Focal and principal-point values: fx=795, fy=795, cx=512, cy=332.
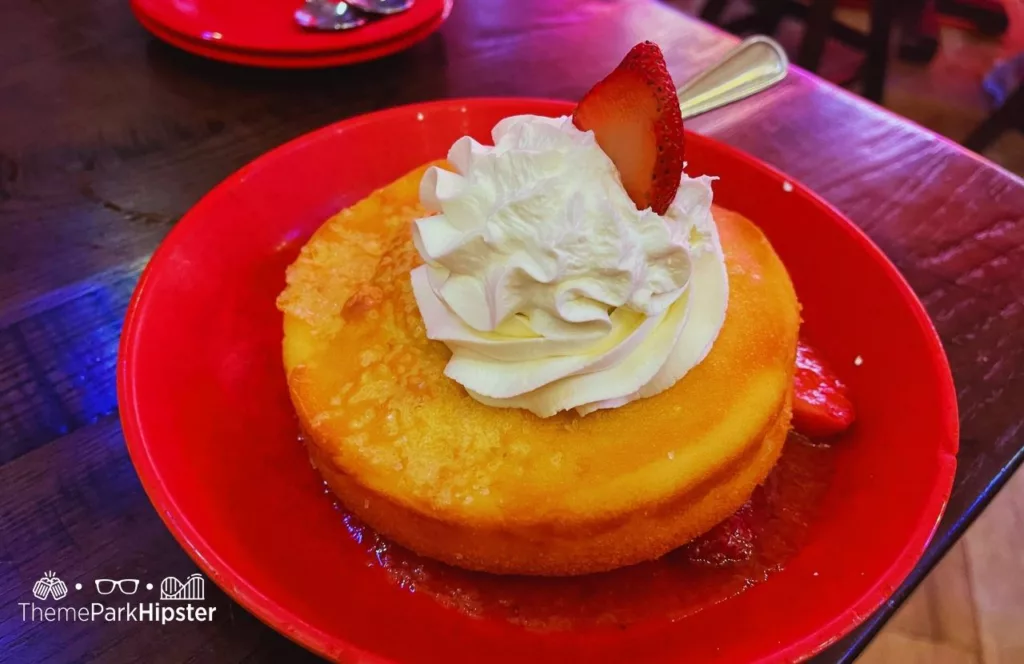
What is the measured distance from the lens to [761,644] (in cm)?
77

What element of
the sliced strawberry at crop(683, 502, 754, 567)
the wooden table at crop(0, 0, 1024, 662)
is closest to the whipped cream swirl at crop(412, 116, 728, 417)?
the sliced strawberry at crop(683, 502, 754, 567)

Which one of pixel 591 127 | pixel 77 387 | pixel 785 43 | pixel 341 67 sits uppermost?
pixel 591 127

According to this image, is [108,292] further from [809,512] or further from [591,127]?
[809,512]

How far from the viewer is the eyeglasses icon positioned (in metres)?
0.89

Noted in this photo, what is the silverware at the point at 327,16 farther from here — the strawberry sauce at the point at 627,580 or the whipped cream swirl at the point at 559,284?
the strawberry sauce at the point at 627,580

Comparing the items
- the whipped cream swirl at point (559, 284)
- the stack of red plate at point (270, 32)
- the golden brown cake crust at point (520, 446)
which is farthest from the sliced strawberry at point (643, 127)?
the stack of red plate at point (270, 32)

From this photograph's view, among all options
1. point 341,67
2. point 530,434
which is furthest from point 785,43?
point 530,434

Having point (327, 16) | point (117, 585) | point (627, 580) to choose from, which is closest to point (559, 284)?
point (627, 580)

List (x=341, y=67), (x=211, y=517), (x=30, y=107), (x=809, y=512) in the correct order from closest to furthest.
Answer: (x=211, y=517) → (x=809, y=512) → (x=30, y=107) → (x=341, y=67)

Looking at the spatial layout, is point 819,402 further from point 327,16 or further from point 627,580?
point 327,16

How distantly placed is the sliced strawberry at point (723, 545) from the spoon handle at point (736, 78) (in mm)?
740

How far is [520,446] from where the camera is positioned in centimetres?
87

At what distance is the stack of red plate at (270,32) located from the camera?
163 cm

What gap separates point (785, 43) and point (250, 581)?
3.66 metres
